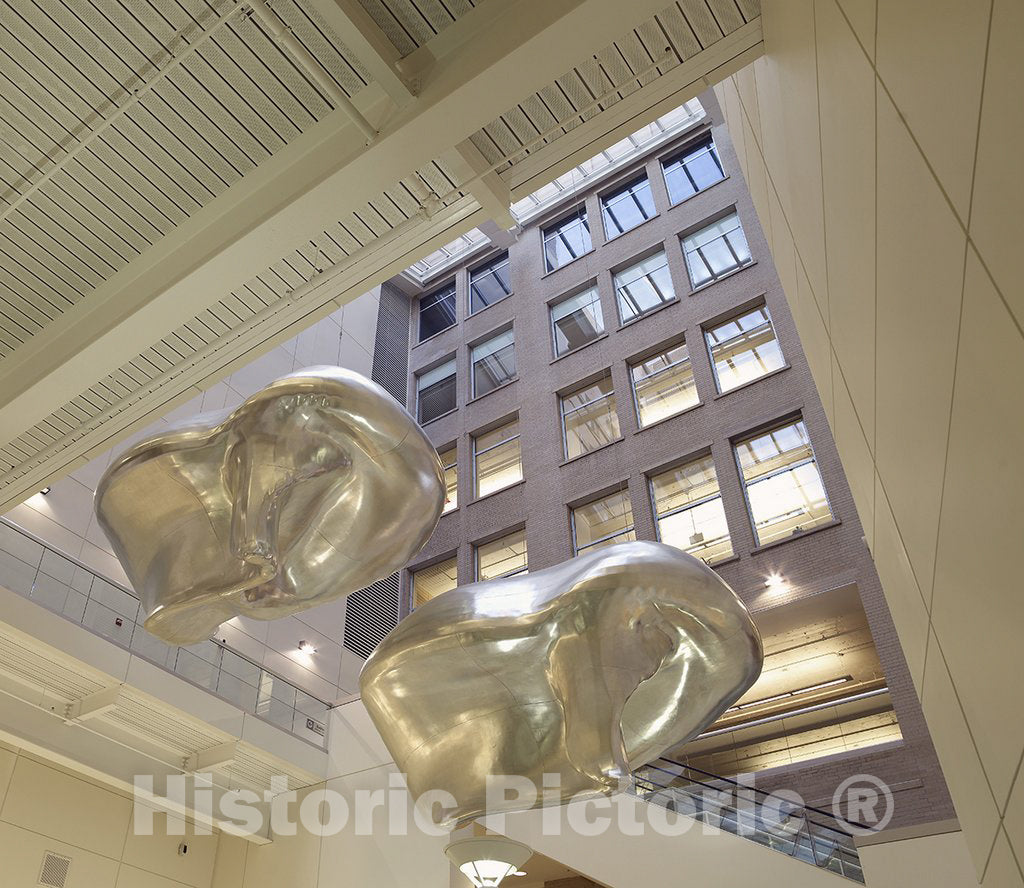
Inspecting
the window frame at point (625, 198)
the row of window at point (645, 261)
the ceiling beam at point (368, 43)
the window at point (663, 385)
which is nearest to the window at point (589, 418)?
the window at point (663, 385)

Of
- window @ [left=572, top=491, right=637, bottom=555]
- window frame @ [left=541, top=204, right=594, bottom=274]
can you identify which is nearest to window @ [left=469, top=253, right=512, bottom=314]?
window frame @ [left=541, top=204, right=594, bottom=274]

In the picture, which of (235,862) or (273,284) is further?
(235,862)

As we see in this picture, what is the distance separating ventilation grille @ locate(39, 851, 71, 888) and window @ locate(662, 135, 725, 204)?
19.9 metres

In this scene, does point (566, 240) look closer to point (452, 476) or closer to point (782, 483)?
point (452, 476)

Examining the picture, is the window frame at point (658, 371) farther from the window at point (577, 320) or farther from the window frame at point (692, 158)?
the window frame at point (692, 158)

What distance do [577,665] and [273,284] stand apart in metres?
4.61

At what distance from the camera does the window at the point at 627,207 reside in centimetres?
2622

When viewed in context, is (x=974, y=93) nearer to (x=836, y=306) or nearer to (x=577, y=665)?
(x=836, y=306)

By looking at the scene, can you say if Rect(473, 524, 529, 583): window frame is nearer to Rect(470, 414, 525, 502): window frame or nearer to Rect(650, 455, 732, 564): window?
Rect(470, 414, 525, 502): window frame

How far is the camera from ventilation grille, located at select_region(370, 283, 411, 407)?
92.9ft

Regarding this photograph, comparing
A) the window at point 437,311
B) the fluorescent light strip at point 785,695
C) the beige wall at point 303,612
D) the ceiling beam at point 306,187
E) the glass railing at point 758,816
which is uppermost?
the window at point 437,311

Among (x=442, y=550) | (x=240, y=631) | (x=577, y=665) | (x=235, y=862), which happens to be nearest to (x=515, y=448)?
(x=442, y=550)

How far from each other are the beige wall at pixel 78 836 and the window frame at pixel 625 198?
17825 mm

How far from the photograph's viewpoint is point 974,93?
2033mm
